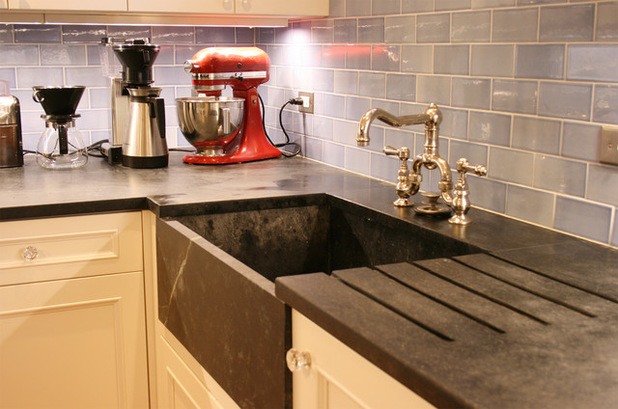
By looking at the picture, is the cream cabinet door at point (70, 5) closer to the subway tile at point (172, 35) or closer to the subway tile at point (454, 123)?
the subway tile at point (172, 35)

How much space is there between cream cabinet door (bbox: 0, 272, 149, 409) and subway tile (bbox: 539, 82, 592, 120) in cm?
113

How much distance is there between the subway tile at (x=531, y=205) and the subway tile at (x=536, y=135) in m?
0.10

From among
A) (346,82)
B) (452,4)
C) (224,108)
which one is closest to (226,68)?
(224,108)

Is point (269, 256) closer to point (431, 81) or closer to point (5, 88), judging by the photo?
point (431, 81)

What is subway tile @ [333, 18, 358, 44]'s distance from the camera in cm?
246

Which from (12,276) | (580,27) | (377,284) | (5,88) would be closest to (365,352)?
(377,284)

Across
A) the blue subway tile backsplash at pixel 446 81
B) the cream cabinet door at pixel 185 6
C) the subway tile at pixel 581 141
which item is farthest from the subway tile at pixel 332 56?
the subway tile at pixel 581 141

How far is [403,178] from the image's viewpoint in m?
1.97

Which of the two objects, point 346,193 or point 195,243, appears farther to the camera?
point 346,193

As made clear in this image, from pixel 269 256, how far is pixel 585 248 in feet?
2.76

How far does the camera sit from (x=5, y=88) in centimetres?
264

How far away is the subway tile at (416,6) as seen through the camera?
2.09 metres

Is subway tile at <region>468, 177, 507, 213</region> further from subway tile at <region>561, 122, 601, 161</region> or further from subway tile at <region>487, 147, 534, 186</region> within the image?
subway tile at <region>561, 122, 601, 161</region>

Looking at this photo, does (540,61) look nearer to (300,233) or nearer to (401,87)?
(401,87)
